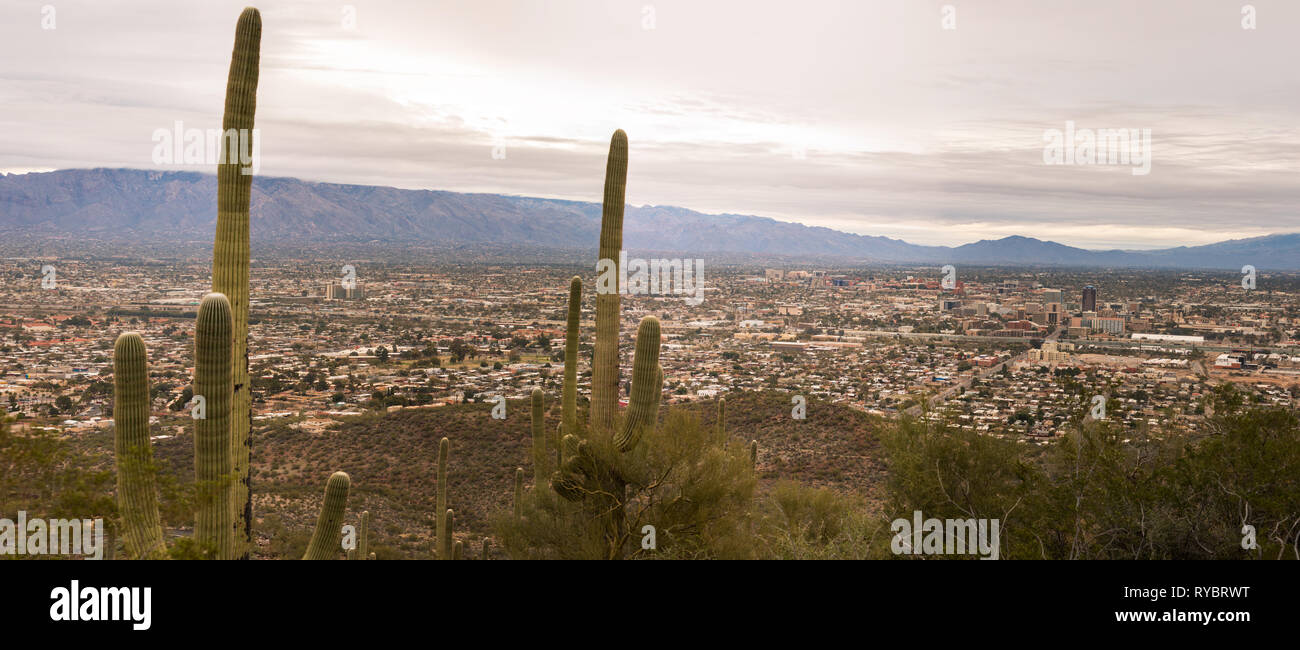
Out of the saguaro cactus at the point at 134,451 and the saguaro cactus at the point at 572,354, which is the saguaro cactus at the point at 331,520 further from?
the saguaro cactus at the point at 572,354

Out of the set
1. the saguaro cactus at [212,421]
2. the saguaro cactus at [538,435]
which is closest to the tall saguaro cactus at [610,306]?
the saguaro cactus at [538,435]

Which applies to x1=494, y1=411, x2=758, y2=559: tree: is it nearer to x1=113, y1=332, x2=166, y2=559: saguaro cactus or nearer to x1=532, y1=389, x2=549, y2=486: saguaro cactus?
x1=532, y1=389, x2=549, y2=486: saguaro cactus

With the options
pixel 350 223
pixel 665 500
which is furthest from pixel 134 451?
pixel 350 223

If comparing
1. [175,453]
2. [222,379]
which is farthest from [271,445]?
[222,379]

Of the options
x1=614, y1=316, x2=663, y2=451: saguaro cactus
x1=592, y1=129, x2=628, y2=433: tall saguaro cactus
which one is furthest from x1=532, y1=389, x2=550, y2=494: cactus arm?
x1=614, y1=316, x2=663, y2=451: saguaro cactus

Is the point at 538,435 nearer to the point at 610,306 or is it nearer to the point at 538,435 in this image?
the point at 538,435

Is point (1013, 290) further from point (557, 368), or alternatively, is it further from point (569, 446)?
point (569, 446)
